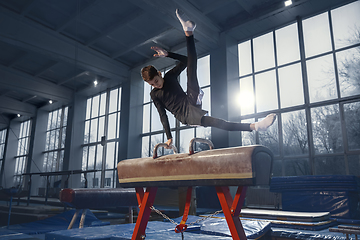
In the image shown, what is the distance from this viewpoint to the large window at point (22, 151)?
473 cm

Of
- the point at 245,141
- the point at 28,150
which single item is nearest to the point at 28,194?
the point at 28,150

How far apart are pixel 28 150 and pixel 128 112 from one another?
488 centimetres

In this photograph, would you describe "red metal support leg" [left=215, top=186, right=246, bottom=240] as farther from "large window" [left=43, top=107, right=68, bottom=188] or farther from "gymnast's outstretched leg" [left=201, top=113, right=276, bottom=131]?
"large window" [left=43, top=107, right=68, bottom=188]

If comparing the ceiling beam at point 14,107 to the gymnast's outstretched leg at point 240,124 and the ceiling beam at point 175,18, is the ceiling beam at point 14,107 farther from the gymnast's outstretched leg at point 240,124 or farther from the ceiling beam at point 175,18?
the gymnast's outstretched leg at point 240,124

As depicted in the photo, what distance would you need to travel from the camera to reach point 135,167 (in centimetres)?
238

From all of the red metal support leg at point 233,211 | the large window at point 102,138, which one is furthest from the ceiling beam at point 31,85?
the red metal support leg at point 233,211

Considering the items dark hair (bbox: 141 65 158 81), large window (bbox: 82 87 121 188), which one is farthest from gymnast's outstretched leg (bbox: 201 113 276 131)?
large window (bbox: 82 87 121 188)

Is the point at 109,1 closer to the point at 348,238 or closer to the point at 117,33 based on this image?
the point at 117,33

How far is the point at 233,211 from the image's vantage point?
1.83m

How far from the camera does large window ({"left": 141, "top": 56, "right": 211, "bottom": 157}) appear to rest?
8.70 meters

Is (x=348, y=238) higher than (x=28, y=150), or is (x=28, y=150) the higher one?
(x=28, y=150)

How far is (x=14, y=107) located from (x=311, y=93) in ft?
21.9

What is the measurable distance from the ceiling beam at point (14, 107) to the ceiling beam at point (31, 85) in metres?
0.29

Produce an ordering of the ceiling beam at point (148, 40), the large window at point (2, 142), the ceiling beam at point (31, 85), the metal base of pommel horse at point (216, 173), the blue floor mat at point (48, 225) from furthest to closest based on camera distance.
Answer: the ceiling beam at point (148, 40)
the ceiling beam at point (31, 85)
the large window at point (2, 142)
the blue floor mat at point (48, 225)
the metal base of pommel horse at point (216, 173)
